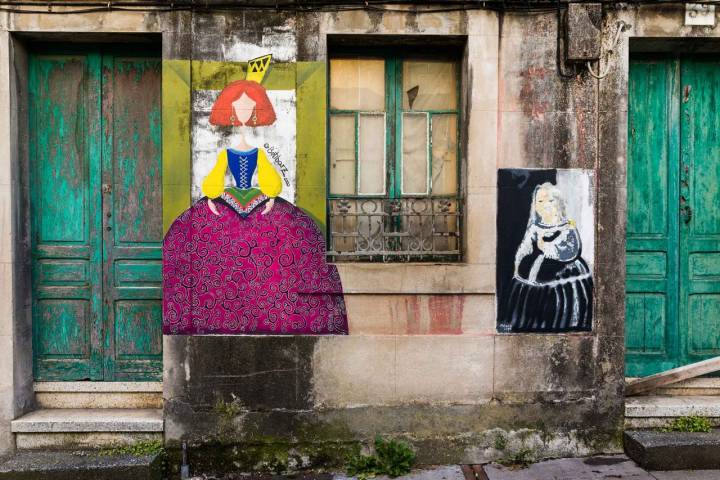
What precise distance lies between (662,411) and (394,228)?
2.84 metres

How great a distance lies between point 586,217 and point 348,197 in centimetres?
207

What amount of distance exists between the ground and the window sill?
149 centimetres

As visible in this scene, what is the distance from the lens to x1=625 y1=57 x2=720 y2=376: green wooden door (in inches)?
221

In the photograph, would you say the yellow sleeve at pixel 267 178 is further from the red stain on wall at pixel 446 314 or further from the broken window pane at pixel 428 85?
the red stain on wall at pixel 446 314

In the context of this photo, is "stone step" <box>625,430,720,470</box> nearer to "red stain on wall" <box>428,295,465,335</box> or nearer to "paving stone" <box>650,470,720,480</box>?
"paving stone" <box>650,470,720,480</box>

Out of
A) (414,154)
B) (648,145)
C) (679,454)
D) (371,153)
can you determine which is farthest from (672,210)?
(371,153)

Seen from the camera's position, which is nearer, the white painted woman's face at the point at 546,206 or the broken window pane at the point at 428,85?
the white painted woman's face at the point at 546,206

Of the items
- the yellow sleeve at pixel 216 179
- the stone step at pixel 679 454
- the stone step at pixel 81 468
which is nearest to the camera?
the stone step at pixel 81 468

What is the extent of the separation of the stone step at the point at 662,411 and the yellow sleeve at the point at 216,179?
402 cm

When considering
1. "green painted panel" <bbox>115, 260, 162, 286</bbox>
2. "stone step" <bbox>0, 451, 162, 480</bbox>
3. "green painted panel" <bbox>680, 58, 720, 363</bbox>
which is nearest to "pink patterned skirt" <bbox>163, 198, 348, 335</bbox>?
"green painted panel" <bbox>115, 260, 162, 286</bbox>

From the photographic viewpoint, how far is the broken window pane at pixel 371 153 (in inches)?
214

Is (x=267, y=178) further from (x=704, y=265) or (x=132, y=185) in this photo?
(x=704, y=265)

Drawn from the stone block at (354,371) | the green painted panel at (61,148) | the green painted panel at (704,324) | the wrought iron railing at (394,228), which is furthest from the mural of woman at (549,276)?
the green painted panel at (61,148)

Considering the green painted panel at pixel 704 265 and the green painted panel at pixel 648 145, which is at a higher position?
the green painted panel at pixel 648 145
